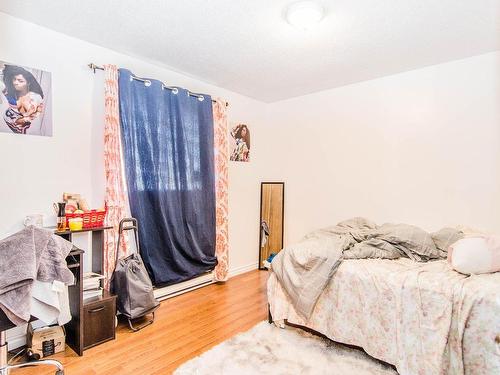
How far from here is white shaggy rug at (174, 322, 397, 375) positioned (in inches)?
71.3

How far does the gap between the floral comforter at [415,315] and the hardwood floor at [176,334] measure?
0.73 m

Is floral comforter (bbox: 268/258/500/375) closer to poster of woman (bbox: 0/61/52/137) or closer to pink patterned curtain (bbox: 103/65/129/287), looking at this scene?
pink patterned curtain (bbox: 103/65/129/287)

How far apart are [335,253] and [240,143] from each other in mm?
2119

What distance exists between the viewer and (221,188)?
3402 mm

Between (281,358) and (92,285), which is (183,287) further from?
(281,358)

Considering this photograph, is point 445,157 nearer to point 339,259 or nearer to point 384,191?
point 384,191

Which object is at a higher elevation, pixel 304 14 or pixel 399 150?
pixel 304 14

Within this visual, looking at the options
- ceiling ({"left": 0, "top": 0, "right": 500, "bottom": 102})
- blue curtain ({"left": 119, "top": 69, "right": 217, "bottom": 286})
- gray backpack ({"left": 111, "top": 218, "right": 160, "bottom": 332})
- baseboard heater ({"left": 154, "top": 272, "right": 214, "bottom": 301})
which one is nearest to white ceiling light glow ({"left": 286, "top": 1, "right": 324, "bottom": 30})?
ceiling ({"left": 0, "top": 0, "right": 500, "bottom": 102})

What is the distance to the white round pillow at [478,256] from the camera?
174 centimetres


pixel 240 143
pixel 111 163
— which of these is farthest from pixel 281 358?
pixel 240 143

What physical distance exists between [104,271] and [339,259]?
1.87 m

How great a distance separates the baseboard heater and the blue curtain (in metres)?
0.12

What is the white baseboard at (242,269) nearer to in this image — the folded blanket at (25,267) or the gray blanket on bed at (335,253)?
the gray blanket on bed at (335,253)

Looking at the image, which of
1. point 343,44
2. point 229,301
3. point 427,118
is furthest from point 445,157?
point 229,301
